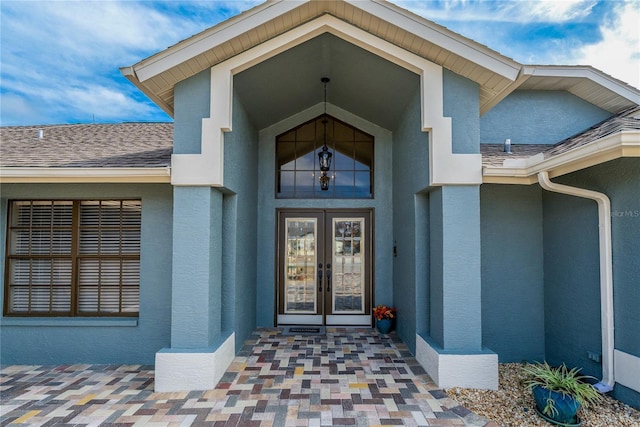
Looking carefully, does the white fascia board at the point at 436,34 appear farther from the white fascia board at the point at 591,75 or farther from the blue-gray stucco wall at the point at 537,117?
the white fascia board at the point at 591,75

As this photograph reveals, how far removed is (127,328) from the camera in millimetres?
4836

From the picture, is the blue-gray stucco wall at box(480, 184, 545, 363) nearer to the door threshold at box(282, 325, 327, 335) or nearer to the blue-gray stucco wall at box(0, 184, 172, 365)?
the door threshold at box(282, 325, 327, 335)

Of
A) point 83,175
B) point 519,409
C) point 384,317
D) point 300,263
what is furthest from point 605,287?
point 83,175

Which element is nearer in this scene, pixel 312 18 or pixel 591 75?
pixel 312 18

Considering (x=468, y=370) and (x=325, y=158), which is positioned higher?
(x=325, y=158)

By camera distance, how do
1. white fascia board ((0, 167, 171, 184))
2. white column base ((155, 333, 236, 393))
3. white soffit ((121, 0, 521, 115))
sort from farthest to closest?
1. white fascia board ((0, 167, 171, 184))
2. white soffit ((121, 0, 521, 115))
3. white column base ((155, 333, 236, 393))

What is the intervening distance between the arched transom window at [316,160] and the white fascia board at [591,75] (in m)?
3.24

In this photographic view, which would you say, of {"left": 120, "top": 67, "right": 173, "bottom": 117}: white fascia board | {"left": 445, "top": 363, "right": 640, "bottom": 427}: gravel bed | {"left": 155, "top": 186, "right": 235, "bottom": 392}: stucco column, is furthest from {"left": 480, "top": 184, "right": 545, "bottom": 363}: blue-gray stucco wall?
{"left": 120, "top": 67, "right": 173, "bottom": 117}: white fascia board

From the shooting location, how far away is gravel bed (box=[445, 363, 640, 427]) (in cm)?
331

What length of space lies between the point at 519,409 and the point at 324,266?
397cm

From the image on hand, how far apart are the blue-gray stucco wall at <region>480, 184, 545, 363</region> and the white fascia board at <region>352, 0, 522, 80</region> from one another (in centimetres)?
185

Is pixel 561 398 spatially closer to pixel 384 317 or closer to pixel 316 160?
pixel 384 317

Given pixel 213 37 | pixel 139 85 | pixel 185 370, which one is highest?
pixel 213 37

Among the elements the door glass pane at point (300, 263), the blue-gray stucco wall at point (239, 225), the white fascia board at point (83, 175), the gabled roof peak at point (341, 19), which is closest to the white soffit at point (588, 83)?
the gabled roof peak at point (341, 19)
